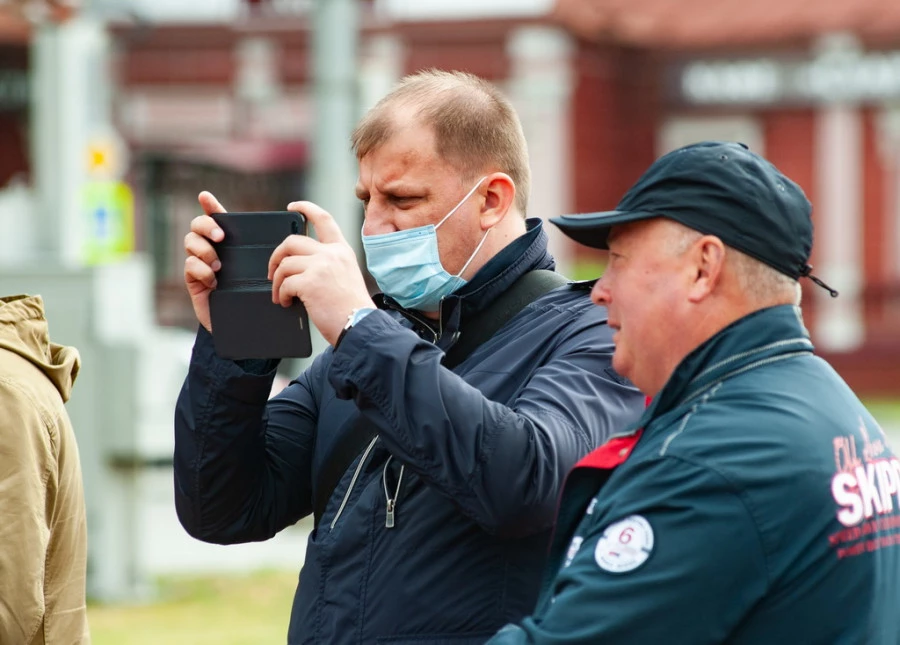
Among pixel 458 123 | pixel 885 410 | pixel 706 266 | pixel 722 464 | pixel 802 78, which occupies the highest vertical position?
pixel 802 78

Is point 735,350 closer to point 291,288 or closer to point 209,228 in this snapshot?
point 291,288

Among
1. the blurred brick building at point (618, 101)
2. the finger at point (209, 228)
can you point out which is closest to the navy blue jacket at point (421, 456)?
the finger at point (209, 228)

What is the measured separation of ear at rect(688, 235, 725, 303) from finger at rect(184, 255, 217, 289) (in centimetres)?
87

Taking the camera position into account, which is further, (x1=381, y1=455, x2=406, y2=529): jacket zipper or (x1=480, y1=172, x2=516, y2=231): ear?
(x1=480, y1=172, x2=516, y2=231): ear

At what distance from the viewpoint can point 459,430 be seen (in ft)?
6.92

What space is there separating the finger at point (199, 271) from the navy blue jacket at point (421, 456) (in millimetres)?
149

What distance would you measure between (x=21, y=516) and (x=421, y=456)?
727 mm

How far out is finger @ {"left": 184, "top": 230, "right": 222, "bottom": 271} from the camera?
93.7 inches

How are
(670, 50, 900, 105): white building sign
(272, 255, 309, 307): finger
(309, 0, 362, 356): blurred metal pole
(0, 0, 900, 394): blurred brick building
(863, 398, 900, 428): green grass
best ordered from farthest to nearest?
(670, 50, 900, 105): white building sign → (0, 0, 900, 394): blurred brick building → (863, 398, 900, 428): green grass → (309, 0, 362, 356): blurred metal pole → (272, 255, 309, 307): finger

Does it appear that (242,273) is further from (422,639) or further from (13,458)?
(422,639)

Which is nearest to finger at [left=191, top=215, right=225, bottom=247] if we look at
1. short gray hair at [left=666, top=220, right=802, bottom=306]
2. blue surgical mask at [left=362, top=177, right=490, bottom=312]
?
blue surgical mask at [left=362, top=177, right=490, bottom=312]

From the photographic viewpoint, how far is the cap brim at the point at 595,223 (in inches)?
76.5

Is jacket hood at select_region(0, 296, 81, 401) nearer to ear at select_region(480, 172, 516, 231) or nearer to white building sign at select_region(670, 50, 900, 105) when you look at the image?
ear at select_region(480, 172, 516, 231)

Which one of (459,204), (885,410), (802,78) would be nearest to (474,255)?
(459,204)
